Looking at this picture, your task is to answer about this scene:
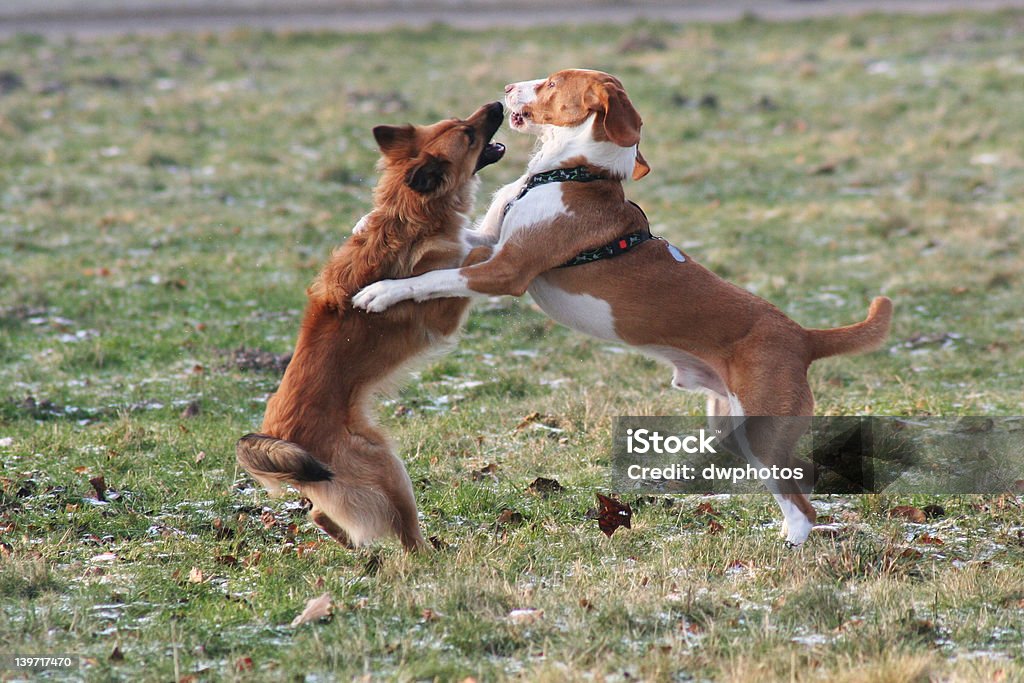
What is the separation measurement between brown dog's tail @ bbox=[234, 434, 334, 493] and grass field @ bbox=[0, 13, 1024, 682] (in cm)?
47

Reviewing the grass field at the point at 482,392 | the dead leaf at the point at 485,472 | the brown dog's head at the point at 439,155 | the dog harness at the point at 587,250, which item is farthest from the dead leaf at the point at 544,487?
the brown dog's head at the point at 439,155

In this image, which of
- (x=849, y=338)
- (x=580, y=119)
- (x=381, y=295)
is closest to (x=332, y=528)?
(x=381, y=295)

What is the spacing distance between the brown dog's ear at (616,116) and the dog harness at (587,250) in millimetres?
242

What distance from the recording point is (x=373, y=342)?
4957 millimetres

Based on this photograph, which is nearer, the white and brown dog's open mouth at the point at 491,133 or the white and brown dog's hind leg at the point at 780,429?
the white and brown dog's hind leg at the point at 780,429

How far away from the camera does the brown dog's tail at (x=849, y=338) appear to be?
16.5 ft

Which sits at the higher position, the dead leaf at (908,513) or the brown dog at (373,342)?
the brown dog at (373,342)

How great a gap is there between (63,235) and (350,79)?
956 centimetres

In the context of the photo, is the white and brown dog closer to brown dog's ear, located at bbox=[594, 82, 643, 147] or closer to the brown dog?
brown dog's ear, located at bbox=[594, 82, 643, 147]

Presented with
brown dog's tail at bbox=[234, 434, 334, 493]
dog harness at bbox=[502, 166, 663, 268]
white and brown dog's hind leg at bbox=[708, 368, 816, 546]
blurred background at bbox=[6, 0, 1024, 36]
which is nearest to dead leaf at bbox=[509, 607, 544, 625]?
brown dog's tail at bbox=[234, 434, 334, 493]

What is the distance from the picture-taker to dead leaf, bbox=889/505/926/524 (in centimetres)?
541

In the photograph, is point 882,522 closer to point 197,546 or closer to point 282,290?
point 197,546

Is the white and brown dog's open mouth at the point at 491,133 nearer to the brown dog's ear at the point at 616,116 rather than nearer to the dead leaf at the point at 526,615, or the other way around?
the brown dog's ear at the point at 616,116

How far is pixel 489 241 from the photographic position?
5.42m
